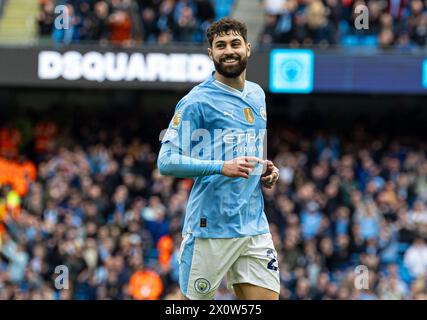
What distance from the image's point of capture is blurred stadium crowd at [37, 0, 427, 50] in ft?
68.7

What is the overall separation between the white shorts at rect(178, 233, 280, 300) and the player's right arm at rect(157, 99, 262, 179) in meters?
0.47

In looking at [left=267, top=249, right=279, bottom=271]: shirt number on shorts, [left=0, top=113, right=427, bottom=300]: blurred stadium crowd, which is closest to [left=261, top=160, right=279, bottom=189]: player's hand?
[left=267, top=249, right=279, bottom=271]: shirt number on shorts

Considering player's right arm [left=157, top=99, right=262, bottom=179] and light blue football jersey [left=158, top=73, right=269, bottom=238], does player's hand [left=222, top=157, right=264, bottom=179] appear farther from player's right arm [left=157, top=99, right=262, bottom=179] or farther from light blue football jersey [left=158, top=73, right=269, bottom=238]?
light blue football jersey [left=158, top=73, right=269, bottom=238]

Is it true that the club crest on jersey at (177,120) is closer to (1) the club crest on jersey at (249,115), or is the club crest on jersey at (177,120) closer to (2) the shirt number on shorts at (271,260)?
(1) the club crest on jersey at (249,115)

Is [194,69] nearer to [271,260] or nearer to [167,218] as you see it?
[167,218]

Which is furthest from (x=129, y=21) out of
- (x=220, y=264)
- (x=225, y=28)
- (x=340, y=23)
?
(x=220, y=264)

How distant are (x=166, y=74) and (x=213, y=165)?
49.2ft

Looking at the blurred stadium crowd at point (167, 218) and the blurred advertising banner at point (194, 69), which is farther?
the blurred advertising banner at point (194, 69)

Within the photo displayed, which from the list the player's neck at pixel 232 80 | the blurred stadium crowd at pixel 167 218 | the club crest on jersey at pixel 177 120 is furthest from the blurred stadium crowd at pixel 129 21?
the club crest on jersey at pixel 177 120

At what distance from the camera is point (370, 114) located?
76.3 feet

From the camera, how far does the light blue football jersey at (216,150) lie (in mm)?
6867

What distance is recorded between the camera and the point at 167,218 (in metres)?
18.6

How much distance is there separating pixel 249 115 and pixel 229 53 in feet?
1.40
